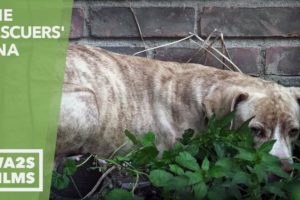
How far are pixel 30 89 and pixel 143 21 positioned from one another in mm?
642

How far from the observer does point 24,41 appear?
3107mm

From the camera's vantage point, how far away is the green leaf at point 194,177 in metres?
1.94

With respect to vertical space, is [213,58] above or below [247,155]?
above

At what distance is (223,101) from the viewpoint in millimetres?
3014

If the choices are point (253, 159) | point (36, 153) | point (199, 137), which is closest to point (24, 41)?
point (36, 153)

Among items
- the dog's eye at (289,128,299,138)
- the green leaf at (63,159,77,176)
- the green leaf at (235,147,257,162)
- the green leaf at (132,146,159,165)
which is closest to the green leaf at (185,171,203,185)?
the green leaf at (235,147,257,162)

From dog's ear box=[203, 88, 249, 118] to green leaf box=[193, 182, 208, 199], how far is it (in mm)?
1054

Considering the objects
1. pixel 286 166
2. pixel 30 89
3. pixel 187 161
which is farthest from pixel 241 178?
pixel 30 89

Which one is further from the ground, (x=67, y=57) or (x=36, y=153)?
(x=67, y=57)

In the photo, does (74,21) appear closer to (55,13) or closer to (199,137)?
(55,13)

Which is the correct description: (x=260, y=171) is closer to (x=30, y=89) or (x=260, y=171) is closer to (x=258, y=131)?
(x=258, y=131)

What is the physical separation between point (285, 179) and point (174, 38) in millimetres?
1299

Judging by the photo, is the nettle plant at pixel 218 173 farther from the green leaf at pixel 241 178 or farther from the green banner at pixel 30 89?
the green banner at pixel 30 89

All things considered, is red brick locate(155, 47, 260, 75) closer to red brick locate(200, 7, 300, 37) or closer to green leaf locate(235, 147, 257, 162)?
red brick locate(200, 7, 300, 37)
